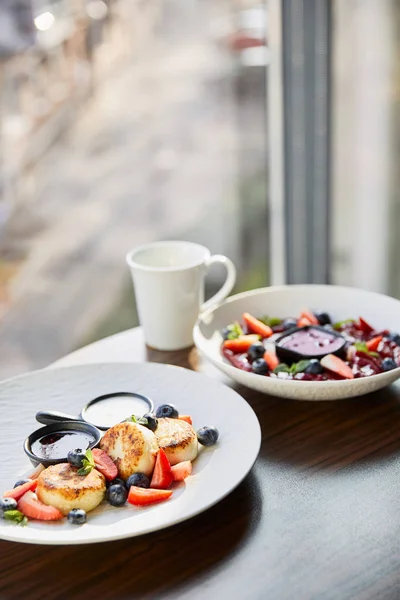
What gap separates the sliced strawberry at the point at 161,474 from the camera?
1.06 m

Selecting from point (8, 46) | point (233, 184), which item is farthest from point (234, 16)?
point (8, 46)

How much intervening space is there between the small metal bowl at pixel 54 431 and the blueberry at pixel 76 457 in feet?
0.10

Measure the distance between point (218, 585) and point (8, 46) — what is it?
1.33 m

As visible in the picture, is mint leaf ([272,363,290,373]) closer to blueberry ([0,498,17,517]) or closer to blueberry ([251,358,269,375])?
blueberry ([251,358,269,375])

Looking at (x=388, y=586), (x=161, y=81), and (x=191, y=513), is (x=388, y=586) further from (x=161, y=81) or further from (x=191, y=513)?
(x=161, y=81)

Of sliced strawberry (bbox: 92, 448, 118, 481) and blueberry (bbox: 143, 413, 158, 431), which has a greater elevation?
blueberry (bbox: 143, 413, 158, 431)

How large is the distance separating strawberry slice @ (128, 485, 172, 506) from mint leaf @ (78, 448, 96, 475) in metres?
0.06

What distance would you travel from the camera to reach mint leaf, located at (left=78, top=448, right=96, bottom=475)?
105cm

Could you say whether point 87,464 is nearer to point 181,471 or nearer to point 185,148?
point 181,471

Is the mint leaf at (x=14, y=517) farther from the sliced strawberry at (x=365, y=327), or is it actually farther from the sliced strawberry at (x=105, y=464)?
the sliced strawberry at (x=365, y=327)

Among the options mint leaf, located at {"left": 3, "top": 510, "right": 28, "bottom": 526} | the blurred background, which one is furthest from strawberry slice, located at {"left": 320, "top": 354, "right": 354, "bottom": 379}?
the blurred background

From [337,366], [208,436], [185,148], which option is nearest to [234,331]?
[337,366]

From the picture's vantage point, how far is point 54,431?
117cm

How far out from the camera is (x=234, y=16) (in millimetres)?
2223
